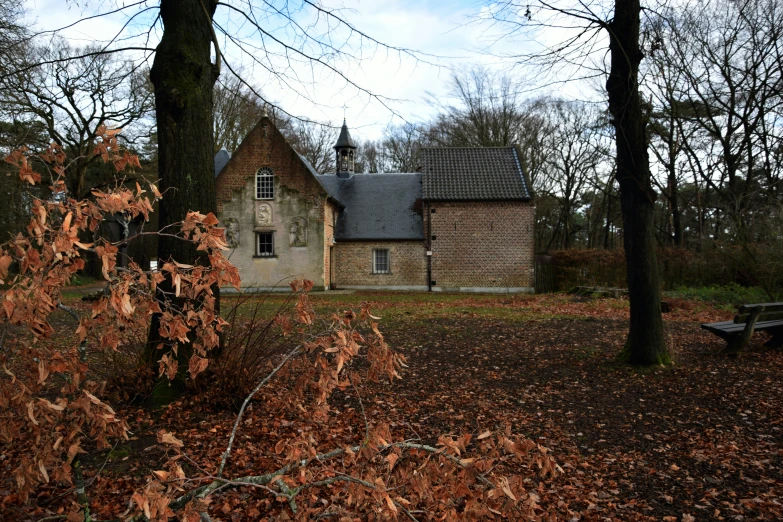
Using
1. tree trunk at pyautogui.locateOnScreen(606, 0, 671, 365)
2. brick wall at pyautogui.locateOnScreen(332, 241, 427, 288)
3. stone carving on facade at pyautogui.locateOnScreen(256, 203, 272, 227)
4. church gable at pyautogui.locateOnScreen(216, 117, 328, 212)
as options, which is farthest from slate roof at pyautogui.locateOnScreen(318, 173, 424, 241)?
tree trunk at pyautogui.locateOnScreen(606, 0, 671, 365)

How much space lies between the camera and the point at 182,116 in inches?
204

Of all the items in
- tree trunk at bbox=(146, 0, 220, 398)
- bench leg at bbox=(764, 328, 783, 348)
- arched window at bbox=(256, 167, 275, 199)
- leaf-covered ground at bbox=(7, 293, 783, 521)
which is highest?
arched window at bbox=(256, 167, 275, 199)

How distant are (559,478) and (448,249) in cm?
2105

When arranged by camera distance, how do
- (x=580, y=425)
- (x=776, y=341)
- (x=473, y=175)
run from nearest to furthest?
(x=580, y=425) < (x=776, y=341) < (x=473, y=175)

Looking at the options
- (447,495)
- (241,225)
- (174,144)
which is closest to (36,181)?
(447,495)

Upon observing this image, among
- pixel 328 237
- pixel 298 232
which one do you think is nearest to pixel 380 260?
pixel 328 237

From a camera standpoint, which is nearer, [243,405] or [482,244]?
[243,405]

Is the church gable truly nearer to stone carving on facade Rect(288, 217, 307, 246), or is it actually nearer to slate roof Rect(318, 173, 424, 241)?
stone carving on facade Rect(288, 217, 307, 246)

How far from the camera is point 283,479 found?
2.39 metres

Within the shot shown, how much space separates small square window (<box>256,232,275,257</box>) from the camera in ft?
80.0

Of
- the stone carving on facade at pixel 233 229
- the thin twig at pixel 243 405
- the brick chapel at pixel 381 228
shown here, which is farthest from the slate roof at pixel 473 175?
the thin twig at pixel 243 405

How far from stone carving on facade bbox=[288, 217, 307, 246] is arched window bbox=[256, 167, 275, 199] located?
1742mm

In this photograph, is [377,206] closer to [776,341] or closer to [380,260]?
[380,260]

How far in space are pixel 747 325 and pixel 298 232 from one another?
62.6 ft
